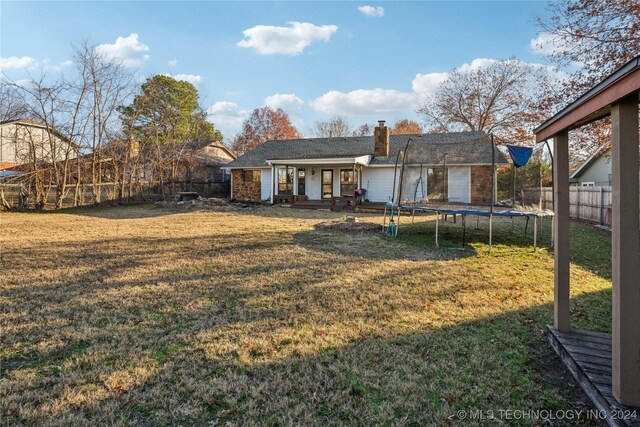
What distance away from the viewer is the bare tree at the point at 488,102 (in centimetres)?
2641

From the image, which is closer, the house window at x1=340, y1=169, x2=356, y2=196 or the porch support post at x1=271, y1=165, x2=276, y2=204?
the porch support post at x1=271, y1=165, x2=276, y2=204

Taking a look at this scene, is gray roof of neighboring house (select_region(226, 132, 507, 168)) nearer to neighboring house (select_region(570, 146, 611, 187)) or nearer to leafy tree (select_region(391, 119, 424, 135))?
neighboring house (select_region(570, 146, 611, 187))

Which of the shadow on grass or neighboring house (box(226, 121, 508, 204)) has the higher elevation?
neighboring house (box(226, 121, 508, 204))

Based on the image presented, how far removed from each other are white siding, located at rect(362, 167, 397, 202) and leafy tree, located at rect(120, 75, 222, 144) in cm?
1658

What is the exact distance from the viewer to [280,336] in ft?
10.4

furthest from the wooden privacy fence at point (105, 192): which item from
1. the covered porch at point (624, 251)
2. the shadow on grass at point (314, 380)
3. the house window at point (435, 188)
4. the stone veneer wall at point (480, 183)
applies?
the covered porch at point (624, 251)

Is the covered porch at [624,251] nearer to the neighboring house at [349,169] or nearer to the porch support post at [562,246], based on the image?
the porch support post at [562,246]

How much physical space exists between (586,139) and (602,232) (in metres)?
4.09

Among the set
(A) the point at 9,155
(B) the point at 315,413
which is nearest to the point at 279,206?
(B) the point at 315,413

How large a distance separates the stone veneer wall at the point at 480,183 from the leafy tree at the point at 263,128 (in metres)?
27.3

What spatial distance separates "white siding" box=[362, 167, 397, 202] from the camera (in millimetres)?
19203

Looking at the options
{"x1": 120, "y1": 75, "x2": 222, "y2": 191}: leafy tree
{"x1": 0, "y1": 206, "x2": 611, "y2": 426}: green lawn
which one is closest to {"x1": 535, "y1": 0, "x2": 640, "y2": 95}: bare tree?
{"x1": 0, "y1": 206, "x2": 611, "y2": 426}: green lawn

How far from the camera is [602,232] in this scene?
1066 centimetres

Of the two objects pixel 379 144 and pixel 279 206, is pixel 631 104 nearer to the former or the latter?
pixel 279 206
